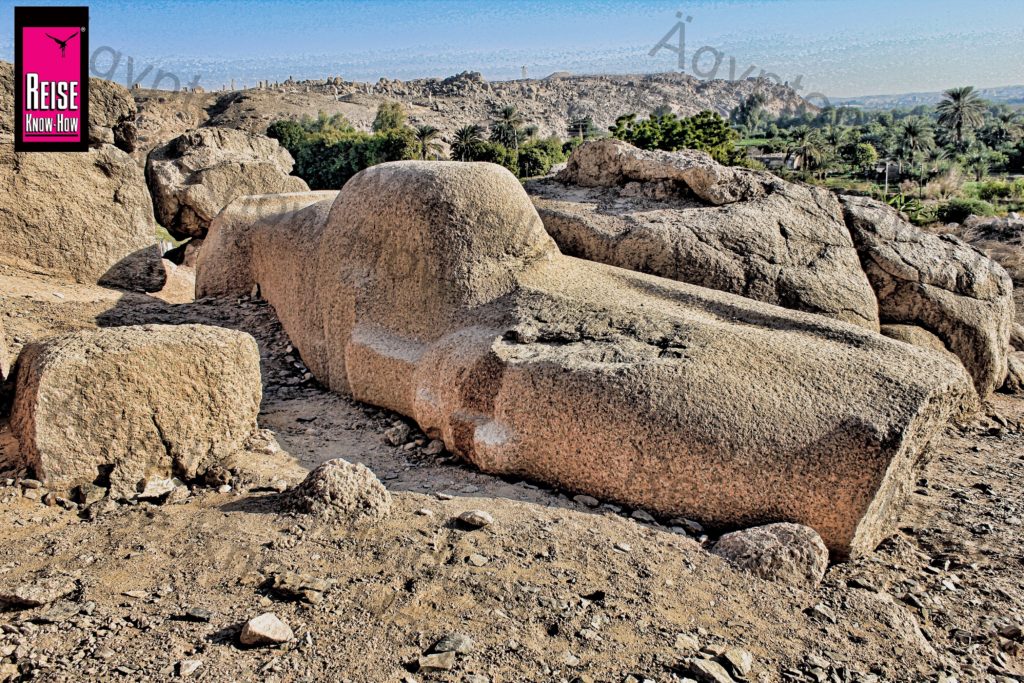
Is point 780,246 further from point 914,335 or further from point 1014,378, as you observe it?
point 1014,378

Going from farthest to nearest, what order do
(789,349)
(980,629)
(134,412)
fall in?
1. (789,349)
2. (134,412)
3. (980,629)

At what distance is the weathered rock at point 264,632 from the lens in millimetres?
3178

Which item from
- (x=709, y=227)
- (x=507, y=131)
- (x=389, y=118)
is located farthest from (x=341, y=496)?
(x=389, y=118)

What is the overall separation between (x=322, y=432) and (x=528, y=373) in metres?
1.75

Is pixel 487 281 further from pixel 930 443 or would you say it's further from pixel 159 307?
pixel 159 307

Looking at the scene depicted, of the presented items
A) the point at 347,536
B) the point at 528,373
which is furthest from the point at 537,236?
the point at 347,536

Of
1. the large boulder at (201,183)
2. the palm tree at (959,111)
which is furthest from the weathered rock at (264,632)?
the palm tree at (959,111)

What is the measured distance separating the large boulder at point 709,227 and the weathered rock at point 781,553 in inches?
105

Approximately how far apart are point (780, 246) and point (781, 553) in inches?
132

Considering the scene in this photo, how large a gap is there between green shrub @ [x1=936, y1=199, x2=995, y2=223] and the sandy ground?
24163 mm

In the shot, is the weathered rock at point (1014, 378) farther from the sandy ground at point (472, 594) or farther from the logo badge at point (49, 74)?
the logo badge at point (49, 74)

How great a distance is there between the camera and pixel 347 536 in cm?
405

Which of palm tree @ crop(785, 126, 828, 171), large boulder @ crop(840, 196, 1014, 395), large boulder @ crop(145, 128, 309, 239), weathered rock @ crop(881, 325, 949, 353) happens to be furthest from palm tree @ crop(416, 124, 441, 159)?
weathered rock @ crop(881, 325, 949, 353)

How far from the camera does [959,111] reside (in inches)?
2335
